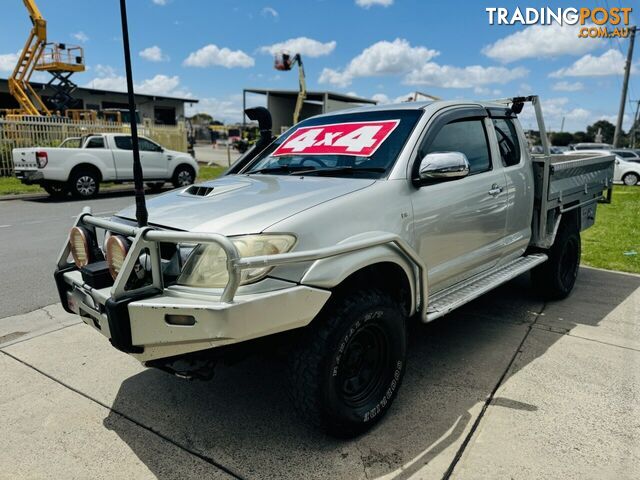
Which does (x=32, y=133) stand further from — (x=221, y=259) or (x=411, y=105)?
(x=221, y=259)

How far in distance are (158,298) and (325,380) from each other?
2.85 ft

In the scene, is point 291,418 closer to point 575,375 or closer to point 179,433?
point 179,433

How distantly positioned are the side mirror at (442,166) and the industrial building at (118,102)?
1370 inches

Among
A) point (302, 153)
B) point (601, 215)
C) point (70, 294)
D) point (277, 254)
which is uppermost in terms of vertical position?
point (302, 153)

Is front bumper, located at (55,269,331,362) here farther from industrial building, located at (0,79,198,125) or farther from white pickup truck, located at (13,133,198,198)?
industrial building, located at (0,79,198,125)

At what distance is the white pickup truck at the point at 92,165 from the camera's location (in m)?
13.1

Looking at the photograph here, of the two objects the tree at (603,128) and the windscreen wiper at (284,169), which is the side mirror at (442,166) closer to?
the windscreen wiper at (284,169)

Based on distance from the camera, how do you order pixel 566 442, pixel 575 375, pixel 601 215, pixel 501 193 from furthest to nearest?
pixel 601 215
pixel 501 193
pixel 575 375
pixel 566 442

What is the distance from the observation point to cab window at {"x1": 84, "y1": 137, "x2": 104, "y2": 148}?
46.9ft

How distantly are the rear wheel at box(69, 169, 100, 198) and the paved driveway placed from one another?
10.5 meters

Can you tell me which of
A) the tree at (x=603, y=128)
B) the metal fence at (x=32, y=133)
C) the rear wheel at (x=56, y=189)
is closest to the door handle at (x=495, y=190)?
the rear wheel at (x=56, y=189)

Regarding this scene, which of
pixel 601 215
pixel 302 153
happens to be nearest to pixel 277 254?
pixel 302 153

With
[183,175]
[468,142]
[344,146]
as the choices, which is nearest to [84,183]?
[183,175]

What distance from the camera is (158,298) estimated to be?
7.63ft
